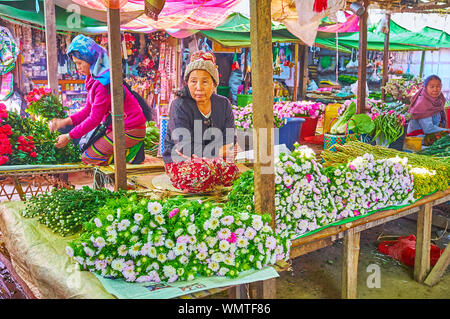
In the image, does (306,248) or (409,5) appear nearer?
(306,248)

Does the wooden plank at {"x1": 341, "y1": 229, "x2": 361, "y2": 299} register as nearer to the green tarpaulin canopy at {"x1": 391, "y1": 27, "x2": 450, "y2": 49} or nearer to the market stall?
the market stall

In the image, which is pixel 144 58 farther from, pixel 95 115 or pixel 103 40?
pixel 95 115

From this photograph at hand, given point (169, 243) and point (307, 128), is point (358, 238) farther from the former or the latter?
point (307, 128)

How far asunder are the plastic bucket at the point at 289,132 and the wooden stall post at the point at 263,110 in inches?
109

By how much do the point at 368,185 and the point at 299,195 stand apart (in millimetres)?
→ 805

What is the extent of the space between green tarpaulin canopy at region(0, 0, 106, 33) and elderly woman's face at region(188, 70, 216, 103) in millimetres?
3932

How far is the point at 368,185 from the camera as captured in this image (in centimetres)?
320

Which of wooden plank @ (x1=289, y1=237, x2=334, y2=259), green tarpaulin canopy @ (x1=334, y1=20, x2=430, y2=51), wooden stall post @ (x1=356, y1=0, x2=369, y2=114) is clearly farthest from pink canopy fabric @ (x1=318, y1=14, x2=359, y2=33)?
wooden plank @ (x1=289, y1=237, x2=334, y2=259)

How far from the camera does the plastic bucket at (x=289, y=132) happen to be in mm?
5216

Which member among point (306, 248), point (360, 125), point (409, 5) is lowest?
point (306, 248)

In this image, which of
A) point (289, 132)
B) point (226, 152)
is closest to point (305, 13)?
point (226, 152)

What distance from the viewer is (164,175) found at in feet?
13.2

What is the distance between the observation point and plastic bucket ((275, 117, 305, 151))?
17.1 feet
